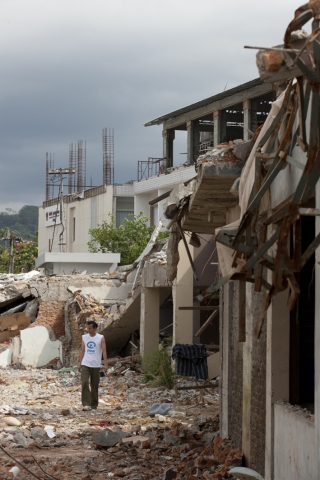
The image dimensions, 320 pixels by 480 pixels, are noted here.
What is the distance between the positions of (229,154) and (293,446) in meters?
3.43

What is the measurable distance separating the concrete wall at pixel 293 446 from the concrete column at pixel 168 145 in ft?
128

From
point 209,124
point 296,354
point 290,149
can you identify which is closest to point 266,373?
point 296,354

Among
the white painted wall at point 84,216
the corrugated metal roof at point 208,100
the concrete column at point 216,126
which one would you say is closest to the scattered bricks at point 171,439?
the corrugated metal roof at point 208,100

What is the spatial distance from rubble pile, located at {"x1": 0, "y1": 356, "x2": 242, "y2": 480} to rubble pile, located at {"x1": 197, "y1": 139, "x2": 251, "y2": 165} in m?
3.39

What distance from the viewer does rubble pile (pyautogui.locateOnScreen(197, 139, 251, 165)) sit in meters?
7.86

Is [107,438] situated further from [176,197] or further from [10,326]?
[10,326]

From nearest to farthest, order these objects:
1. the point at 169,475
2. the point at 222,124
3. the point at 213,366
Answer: the point at 169,475 < the point at 213,366 < the point at 222,124

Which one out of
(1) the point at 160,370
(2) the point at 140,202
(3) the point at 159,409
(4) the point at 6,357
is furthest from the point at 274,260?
(2) the point at 140,202

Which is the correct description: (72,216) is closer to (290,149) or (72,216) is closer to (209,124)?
(209,124)

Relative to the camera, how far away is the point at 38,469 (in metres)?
8.17

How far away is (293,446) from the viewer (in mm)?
5969

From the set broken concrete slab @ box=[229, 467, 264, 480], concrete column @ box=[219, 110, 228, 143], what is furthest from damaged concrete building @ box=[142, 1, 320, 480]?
concrete column @ box=[219, 110, 228, 143]

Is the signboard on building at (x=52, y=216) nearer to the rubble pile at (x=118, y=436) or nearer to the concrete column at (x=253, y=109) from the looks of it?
the concrete column at (x=253, y=109)

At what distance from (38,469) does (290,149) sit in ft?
16.4
